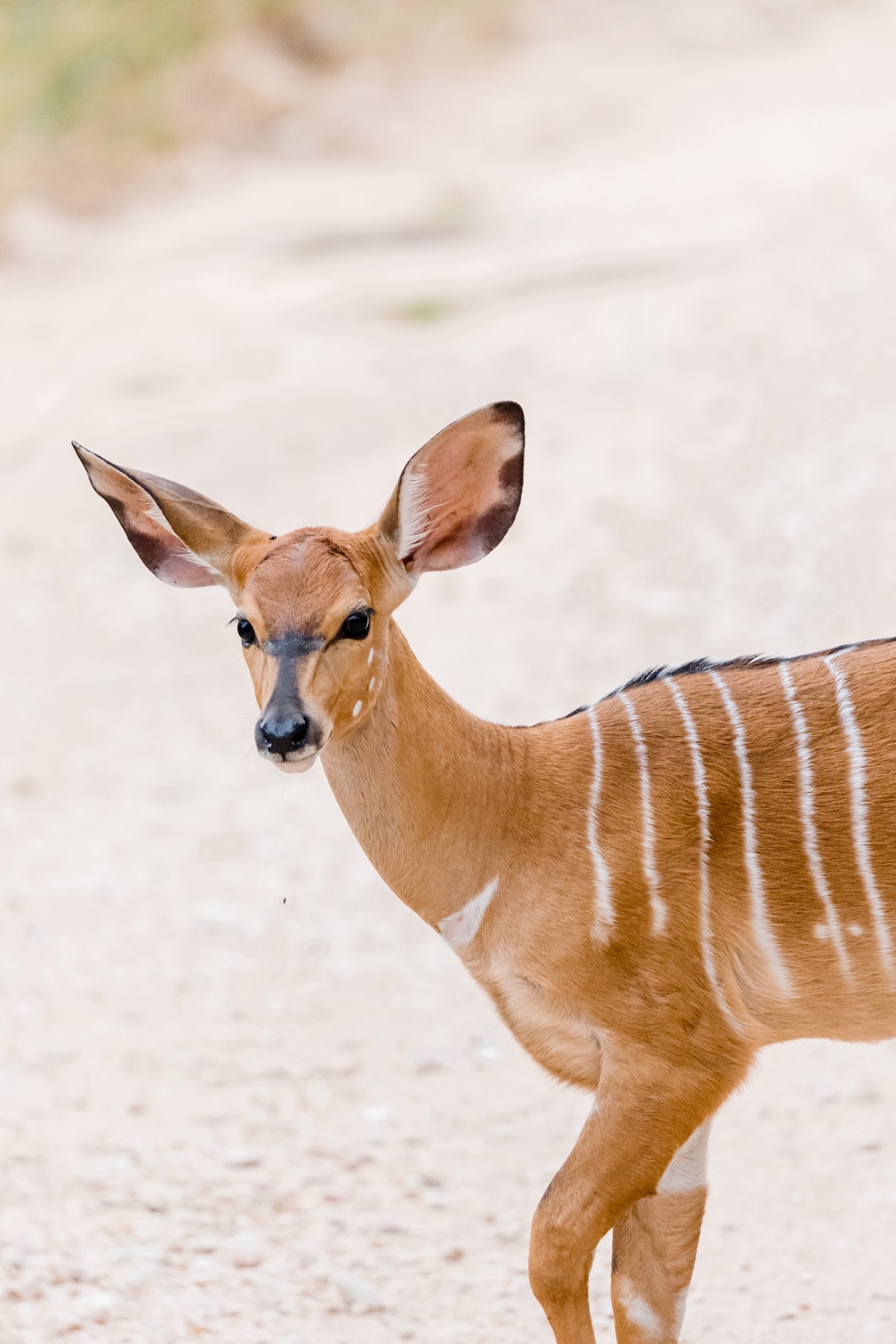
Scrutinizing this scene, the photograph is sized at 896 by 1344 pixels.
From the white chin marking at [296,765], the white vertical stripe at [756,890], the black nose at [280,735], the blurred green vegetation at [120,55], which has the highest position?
the blurred green vegetation at [120,55]

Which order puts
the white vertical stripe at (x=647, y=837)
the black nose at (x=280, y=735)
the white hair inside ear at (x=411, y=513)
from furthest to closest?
the white hair inside ear at (x=411, y=513) → the white vertical stripe at (x=647, y=837) → the black nose at (x=280, y=735)

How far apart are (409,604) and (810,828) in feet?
18.2

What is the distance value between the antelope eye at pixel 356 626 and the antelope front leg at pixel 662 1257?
152 centimetres

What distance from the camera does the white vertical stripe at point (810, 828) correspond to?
4.04 metres

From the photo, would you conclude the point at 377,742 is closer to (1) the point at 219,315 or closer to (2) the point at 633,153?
(1) the point at 219,315

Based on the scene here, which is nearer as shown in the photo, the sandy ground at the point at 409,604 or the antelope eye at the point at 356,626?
the antelope eye at the point at 356,626

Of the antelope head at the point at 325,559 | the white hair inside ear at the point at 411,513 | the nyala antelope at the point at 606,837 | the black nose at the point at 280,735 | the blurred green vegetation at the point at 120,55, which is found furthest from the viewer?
the blurred green vegetation at the point at 120,55

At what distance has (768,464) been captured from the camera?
984 cm

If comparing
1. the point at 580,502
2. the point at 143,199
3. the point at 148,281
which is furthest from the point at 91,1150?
the point at 143,199

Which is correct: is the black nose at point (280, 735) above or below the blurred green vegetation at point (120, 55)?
below

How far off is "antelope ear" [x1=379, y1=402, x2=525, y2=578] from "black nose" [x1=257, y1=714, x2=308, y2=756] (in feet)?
2.26

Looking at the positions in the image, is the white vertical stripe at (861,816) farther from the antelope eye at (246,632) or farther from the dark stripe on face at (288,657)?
the antelope eye at (246,632)

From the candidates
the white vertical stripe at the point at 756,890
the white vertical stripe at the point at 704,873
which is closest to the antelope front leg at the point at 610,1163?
the white vertical stripe at the point at 704,873

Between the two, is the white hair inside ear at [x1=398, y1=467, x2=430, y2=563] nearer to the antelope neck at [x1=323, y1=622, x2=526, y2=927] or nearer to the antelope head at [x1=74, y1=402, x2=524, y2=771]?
the antelope head at [x1=74, y1=402, x2=524, y2=771]
